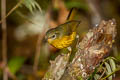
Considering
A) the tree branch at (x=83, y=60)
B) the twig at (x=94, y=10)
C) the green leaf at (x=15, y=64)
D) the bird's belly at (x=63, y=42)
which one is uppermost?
the twig at (x=94, y=10)

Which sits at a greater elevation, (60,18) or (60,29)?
(60,18)

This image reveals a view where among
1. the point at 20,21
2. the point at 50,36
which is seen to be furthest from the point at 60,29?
the point at 20,21

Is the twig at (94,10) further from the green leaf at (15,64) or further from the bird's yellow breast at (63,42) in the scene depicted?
the bird's yellow breast at (63,42)

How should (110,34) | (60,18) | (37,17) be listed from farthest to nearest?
(37,17) < (60,18) < (110,34)

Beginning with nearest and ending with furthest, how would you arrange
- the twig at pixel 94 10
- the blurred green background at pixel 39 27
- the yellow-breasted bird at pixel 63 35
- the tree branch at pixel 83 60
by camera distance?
the tree branch at pixel 83 60 < the yellow-breasted bird at pixel 63 35 < the blurred green background at pixel 39 27 < the twig at pixel 94 10

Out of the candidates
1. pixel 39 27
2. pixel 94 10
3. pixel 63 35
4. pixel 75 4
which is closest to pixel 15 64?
pixel 39 27

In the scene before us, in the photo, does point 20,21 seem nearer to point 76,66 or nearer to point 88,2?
point 88,2

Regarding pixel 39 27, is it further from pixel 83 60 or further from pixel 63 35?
pixel 83 60

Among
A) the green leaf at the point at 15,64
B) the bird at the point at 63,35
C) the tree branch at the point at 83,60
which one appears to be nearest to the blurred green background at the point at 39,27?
the green leaf at the point at 15,64

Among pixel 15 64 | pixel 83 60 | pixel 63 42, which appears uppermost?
pixel 15 64
